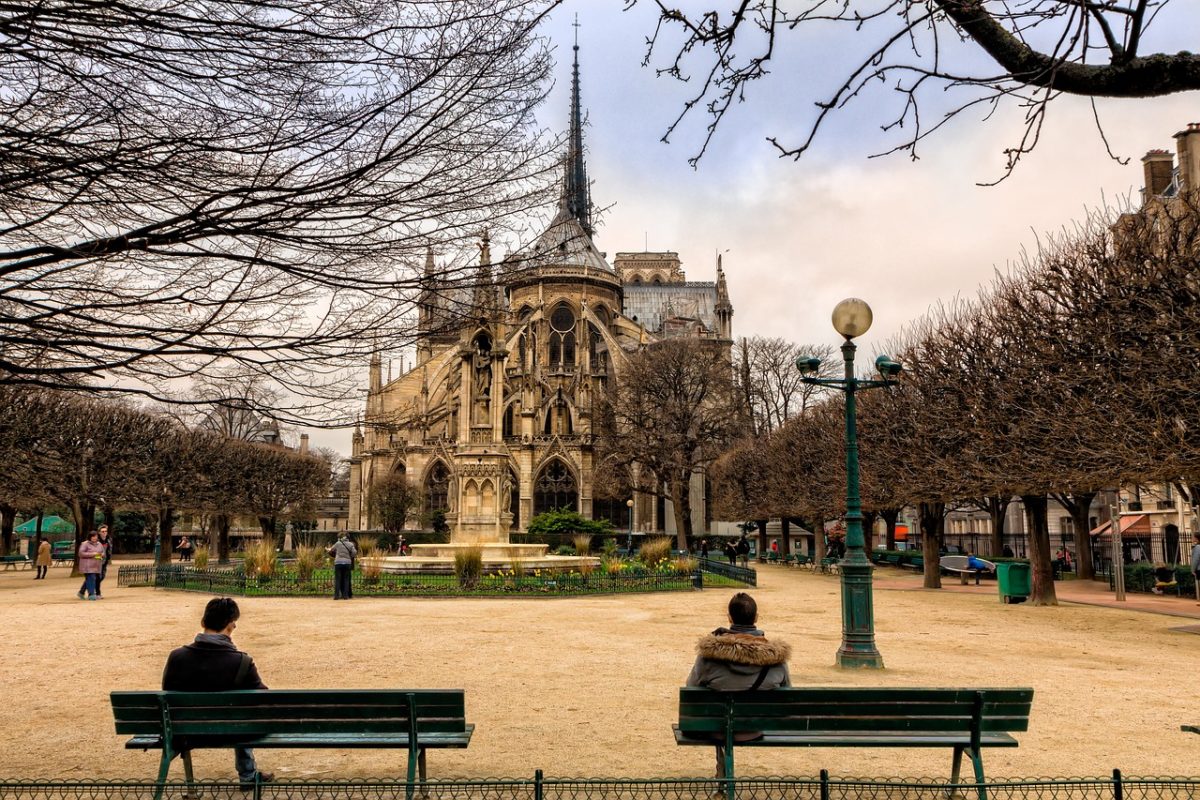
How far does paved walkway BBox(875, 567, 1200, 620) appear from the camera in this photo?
1972 cm

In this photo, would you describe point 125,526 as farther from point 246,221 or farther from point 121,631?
point 246,221

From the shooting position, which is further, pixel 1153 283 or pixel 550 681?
pixel 1153 283

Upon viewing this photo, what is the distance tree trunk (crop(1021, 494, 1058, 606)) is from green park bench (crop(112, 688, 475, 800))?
17.8m

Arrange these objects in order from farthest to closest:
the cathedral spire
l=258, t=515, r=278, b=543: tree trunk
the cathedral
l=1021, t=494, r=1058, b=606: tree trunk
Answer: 1. the cathedral
2. l=258, t=515, r=278, b=543: tree trunk
3. l=1021, t=494, r=1058, b=606: tree trunk
4. the cathedral spire

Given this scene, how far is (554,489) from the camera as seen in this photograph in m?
55.2

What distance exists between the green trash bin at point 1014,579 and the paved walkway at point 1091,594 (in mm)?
1381

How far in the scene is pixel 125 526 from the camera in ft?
177

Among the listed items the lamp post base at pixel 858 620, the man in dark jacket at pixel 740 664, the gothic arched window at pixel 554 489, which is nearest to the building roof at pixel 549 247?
the man in dark jacket at pixel 740 664

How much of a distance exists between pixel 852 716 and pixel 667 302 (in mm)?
76237

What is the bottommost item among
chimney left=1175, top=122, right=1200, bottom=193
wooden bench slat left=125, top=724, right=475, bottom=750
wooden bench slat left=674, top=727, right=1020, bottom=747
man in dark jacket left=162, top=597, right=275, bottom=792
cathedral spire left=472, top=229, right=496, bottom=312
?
wooden bench slat left=674, top=727, right=1020, bottom=747

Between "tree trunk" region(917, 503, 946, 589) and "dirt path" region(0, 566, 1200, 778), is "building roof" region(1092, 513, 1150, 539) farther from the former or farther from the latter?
"dirt path" region(0, 566, 1200, 778)

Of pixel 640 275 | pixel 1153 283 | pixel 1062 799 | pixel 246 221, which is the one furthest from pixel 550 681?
pixel 640 275

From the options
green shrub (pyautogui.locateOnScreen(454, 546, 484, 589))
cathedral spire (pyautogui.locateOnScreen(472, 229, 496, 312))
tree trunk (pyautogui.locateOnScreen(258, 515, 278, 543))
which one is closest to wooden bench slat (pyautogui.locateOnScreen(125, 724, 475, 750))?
cathedral spire (pyautogui.locateOnScreen(472, 229, 496, 312))

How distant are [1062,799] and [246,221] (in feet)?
19.5
